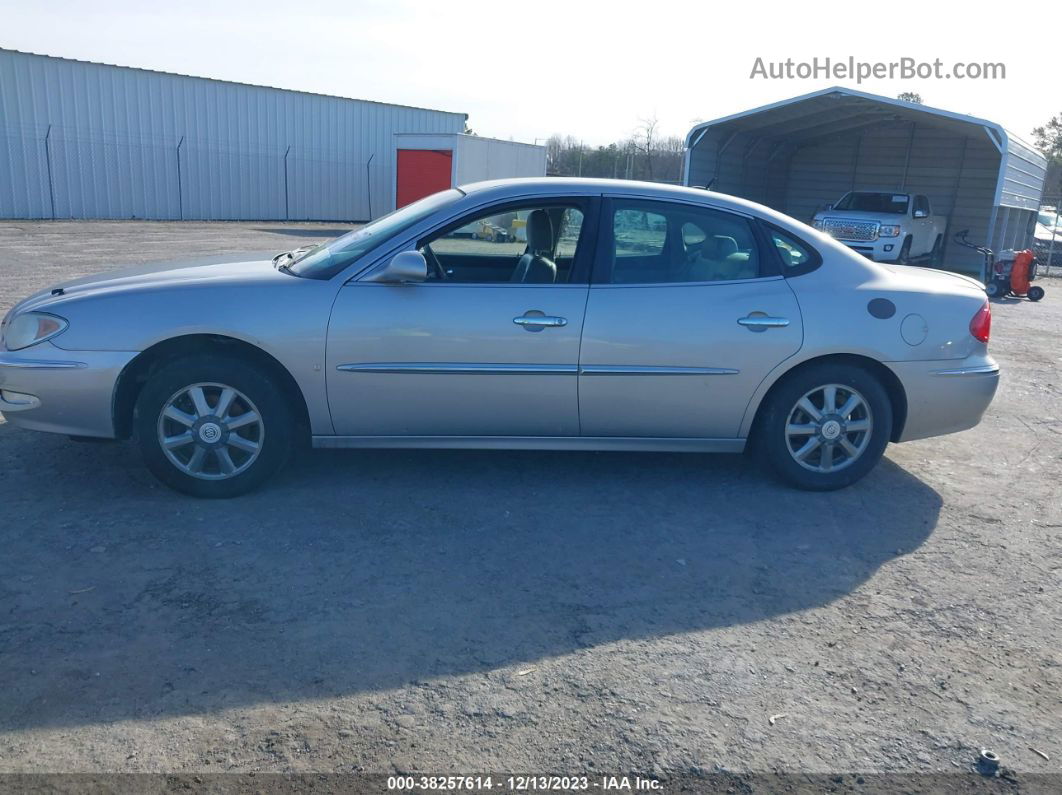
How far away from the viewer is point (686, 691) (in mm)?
3375

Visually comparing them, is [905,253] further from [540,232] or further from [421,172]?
[540,232]

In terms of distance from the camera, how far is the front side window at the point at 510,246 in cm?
521

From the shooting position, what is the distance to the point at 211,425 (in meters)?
4.89

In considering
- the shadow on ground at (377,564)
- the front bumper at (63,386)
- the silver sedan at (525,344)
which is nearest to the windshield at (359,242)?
the silver sedan at (525,344)

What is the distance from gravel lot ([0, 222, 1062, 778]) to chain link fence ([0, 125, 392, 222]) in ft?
82.3

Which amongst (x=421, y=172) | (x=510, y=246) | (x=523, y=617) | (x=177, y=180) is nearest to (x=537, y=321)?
(x=510, y=246)

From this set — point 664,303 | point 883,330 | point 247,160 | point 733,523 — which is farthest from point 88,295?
point 247,160

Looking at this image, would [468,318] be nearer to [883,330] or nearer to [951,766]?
[883,330]

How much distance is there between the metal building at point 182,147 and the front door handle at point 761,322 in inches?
982

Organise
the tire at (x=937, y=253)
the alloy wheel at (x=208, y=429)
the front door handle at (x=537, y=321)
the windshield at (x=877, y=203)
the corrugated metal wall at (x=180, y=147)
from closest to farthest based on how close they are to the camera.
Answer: the alloy wheel at (x=208, y=429), the front door handle at (x=537, y=321), the windshield at (x=877, y=203), the tire at (x=937, y=253), the corrugated metal wall at (x=180, y=147)

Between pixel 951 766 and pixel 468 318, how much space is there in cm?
300

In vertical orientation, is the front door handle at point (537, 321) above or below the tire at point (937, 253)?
above

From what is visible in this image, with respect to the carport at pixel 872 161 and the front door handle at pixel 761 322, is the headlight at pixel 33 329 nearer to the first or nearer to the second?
the front door handle at pixel 761 322

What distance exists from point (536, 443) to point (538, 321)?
0.68 m
